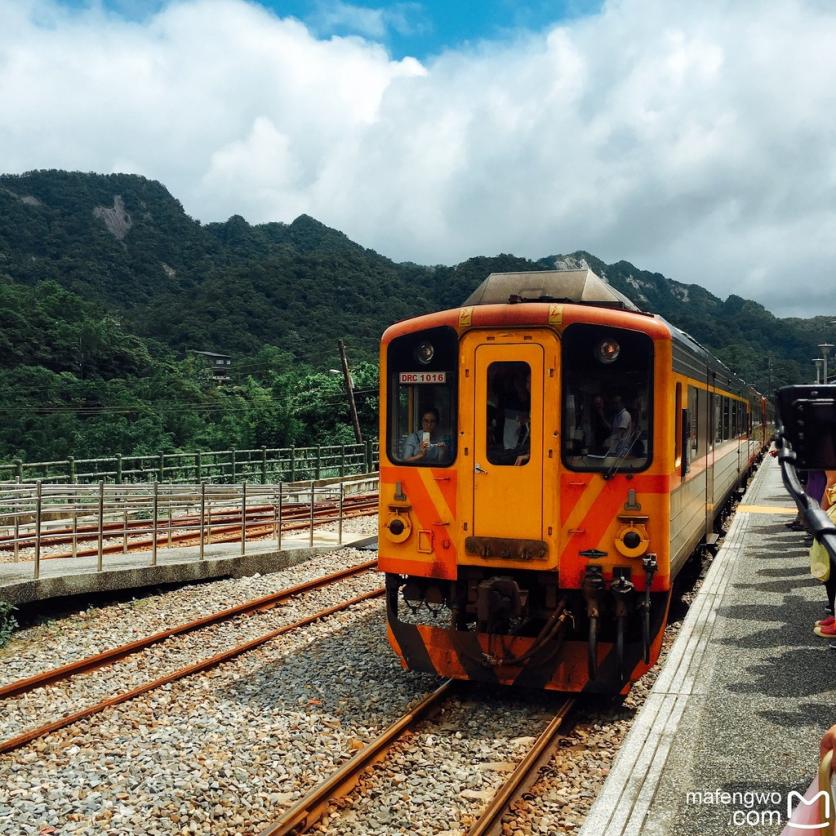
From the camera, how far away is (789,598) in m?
9.49

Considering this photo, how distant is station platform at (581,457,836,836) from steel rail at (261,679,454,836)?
1.59 meters

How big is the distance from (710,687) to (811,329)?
152m

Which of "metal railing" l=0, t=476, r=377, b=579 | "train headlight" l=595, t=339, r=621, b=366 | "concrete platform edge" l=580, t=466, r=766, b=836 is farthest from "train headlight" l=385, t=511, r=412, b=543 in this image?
"metal railing" l=0, t=476, r=377, b=579

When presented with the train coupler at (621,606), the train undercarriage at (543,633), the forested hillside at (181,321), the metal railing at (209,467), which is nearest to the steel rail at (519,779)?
the train undercarriage at (543,633)

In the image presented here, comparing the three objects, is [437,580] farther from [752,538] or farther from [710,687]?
[752,538]

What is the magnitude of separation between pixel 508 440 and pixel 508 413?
0.22 m

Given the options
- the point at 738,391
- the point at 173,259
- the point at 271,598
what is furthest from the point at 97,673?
the point at 173,259

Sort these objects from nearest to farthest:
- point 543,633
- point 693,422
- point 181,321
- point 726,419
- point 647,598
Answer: point 647,598 < point 543,633 < point 693,422 < point 726,419 < point 181,321

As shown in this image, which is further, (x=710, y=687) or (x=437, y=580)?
(x=437, y=580)

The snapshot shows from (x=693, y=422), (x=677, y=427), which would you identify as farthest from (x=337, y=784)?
(x=693, y=422)

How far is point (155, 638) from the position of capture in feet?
28.7

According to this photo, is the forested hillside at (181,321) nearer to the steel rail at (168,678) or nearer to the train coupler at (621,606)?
the steel rail at (168,678)

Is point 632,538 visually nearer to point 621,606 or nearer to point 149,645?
point 621,606

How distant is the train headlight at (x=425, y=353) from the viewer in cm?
707
